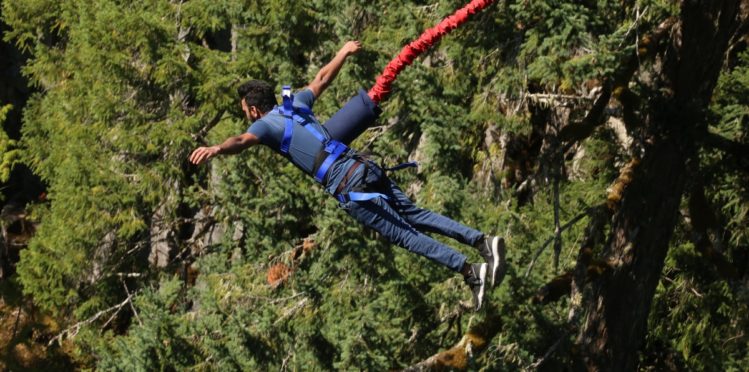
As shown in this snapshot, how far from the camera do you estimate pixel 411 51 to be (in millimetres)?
8023

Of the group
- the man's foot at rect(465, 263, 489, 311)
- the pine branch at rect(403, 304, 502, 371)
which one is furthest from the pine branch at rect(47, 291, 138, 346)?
the man's foot at rect(465, 263, 489, 311)

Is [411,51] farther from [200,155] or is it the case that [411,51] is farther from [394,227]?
[200,155]

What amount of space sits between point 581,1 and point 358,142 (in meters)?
3.06

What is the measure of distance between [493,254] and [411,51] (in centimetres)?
172

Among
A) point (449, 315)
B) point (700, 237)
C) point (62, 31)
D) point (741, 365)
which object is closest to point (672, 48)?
point (700, 237)

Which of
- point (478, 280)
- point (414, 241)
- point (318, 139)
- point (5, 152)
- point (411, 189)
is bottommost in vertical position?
point (5, 152)

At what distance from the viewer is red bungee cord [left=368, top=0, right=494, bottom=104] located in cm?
774

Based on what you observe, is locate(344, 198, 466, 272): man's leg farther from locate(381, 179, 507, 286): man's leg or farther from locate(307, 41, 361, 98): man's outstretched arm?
locate(307, 41, 361, 98): man's outstretched arm

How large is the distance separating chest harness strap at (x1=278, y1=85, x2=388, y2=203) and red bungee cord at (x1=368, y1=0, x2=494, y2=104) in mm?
554

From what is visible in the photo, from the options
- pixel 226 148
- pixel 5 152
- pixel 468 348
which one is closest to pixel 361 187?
pixel 226 148

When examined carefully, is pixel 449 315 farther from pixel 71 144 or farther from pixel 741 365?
pixel 71 144

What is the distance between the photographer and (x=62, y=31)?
16453 mm

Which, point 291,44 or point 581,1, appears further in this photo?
point 291,44

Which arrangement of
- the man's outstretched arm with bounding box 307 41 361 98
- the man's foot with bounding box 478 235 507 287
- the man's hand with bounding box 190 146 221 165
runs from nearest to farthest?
the man's hand with bounding box 190 146 221 165 < the man's foot with bounding box 478 235 507 287 < the man's outstretched arm with bounding box 307 41 361 98
